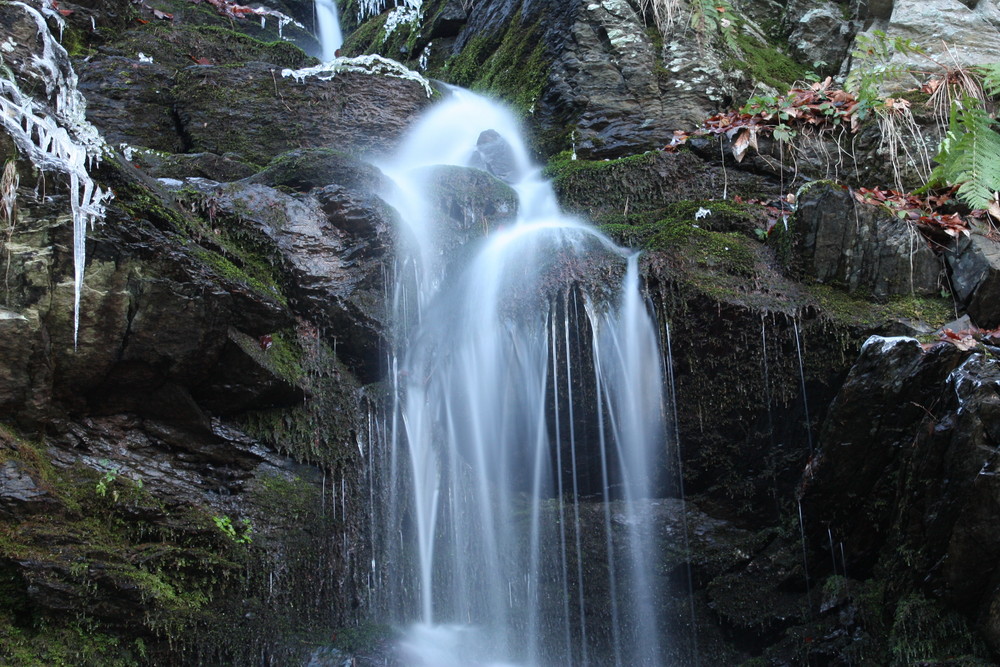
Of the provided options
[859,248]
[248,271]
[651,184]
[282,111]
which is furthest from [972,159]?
[282,111]

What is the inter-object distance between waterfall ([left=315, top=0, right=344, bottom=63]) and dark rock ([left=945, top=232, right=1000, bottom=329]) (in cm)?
1180

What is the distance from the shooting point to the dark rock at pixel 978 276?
5902mm

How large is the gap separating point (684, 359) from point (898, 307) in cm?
173

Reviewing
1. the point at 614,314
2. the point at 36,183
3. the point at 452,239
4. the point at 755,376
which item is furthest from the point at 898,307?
the point at 36,183

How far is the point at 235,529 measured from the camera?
5.23m

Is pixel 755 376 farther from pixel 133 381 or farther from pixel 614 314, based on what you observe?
pixel 133 381

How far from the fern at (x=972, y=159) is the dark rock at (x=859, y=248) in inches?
20.4

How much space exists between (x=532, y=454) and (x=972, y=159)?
435cm

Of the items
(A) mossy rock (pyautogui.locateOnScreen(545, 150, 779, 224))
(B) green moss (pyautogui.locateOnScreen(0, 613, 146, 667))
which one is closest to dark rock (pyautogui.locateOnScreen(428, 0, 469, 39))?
(A) mossy rock (pyautogui.locateOnScreen(545, 150, 779, 224))

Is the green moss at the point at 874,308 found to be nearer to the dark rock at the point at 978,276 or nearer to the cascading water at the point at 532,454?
the dark rock at the point at 978,276

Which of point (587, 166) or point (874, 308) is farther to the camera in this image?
point (587, 166)

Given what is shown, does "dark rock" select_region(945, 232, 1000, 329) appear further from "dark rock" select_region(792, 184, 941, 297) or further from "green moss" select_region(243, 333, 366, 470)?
"green moss" select_region(243, 333, 366, 470)

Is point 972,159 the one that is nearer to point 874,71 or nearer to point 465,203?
point 874,71

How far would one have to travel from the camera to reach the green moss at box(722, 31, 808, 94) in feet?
31.3
